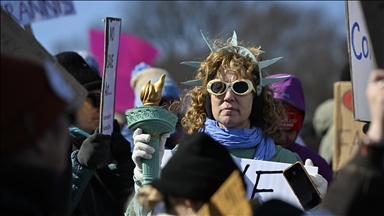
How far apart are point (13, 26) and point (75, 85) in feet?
1.05

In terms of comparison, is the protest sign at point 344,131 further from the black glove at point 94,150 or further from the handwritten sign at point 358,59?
the handwritten sign at point 358,59

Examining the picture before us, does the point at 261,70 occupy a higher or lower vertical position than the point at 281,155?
higher

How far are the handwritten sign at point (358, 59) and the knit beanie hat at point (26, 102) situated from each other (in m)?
1.60

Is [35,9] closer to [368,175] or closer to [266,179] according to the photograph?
[266,179]

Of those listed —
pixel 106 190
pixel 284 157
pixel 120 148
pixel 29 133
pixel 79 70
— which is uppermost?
pixel 29 133

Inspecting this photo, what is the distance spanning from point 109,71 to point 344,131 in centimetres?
318

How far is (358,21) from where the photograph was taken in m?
4.09

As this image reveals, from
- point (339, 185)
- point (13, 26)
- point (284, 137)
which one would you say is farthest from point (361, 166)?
point (284, 137)

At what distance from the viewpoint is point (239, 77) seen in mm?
4980

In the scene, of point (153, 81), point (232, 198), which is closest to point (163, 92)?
point (153, 81)

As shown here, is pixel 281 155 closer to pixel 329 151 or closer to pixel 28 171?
pixel 28 171

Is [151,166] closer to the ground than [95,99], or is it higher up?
closer to the ground

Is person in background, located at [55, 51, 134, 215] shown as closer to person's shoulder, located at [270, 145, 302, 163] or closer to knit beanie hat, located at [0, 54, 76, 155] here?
person's shoulder, located at [270, 145, 302, 163]

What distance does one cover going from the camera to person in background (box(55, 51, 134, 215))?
4941 mm
